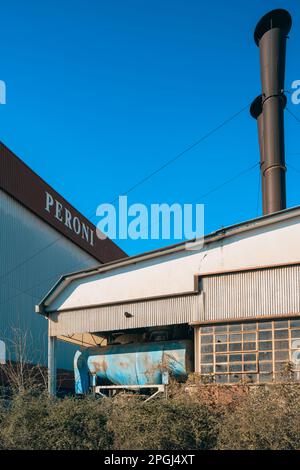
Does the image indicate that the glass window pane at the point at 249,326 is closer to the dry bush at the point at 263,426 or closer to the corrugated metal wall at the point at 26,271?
the dry bush at the point at 263,426

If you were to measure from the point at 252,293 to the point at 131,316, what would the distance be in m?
4.78

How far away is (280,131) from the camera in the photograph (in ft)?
87.0

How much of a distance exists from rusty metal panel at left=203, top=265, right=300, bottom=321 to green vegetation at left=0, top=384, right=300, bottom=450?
181 inches

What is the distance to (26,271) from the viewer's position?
3369cm

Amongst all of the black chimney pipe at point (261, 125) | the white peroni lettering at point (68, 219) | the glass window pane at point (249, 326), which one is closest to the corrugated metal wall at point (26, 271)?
the white peroni lettering at point (68, 219)

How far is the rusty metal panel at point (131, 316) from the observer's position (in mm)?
19766

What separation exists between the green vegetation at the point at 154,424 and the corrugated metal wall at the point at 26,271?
16.0 meters

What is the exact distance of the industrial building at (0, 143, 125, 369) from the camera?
31250 mm

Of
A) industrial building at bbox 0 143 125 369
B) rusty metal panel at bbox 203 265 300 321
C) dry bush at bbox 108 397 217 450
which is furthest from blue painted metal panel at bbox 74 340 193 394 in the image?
dry bush at bbox 108 397 217 450

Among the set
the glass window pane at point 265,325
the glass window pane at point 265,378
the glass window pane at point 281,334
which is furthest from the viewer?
the glass window pane at point 265,325

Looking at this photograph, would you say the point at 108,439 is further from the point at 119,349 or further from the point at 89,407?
the point at 119,349

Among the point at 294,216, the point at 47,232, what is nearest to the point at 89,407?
the point at 294,216
